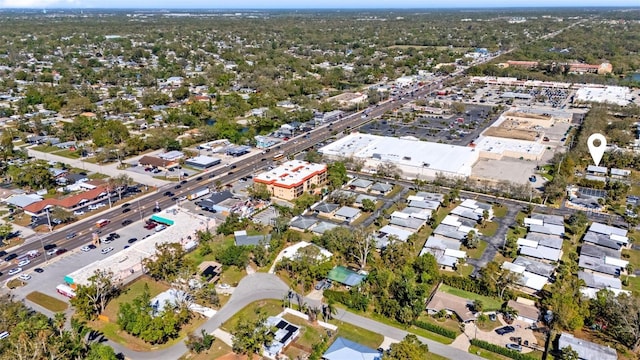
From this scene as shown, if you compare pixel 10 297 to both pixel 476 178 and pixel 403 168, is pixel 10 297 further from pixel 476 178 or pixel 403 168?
pixel 476 178

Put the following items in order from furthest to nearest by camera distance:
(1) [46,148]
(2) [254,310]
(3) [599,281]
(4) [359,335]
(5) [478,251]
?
(1) [46,148]
(5) [478,251]
(3) [599,281]
(2) [254,310]
(4) [359,335]

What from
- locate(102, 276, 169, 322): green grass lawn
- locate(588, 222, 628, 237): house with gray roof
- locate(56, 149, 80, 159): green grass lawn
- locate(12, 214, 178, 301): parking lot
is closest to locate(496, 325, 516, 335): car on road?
locate(588, 222, 628, 237): house with gray roof

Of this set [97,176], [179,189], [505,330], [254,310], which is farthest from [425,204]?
[97,176]

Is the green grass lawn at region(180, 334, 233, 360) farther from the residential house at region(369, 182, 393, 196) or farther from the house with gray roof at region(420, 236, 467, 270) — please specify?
the residential house at region(369, 182, 393, 196)

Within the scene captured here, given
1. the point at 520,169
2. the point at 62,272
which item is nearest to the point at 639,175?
the point at 520,169

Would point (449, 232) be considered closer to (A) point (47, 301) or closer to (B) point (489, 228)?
(B) point (489, 228)

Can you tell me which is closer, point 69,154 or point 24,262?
point 24,262

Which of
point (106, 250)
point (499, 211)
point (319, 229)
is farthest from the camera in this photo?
point (499, 211)

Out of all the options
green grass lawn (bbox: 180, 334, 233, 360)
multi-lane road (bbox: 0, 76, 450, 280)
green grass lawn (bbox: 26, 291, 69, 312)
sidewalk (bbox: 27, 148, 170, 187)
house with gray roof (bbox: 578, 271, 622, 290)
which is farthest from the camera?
sidewalk (bbox: 27, 148, 170, 187)
